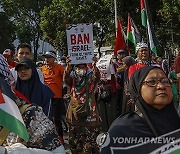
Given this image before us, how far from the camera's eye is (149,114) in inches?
102

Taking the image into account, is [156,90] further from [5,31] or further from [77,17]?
[5,31]

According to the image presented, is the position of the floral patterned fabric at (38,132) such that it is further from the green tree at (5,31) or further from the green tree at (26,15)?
the green tree at (5,31)

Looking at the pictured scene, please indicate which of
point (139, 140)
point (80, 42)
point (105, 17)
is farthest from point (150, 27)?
point (105, 17)

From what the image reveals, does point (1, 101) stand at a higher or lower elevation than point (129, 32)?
lower

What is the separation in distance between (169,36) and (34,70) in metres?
24.9

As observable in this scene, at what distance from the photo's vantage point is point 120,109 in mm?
8500

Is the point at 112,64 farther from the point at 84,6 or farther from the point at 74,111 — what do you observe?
the point at 84,6

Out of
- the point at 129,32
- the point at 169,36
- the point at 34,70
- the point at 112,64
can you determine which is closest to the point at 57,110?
the point at 112,64

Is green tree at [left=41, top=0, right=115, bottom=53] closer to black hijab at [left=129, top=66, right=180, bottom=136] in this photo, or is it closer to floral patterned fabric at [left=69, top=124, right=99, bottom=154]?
floral patterned fabric at [left=69, top=124, right=99, bottom=154]

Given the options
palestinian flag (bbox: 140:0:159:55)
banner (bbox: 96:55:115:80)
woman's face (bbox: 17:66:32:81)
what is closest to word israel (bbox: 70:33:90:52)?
palestinian flag (bbox: 140:0:159:55)

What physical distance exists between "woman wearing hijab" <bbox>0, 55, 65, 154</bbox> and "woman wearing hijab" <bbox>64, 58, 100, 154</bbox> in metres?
3.06

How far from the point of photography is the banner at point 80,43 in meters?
5.95

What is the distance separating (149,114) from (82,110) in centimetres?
343

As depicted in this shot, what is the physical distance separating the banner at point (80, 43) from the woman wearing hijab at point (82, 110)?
0.41ft
